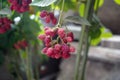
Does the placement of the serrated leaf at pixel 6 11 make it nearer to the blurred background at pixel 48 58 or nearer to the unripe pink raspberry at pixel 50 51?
the blurred background at pixel 48 58

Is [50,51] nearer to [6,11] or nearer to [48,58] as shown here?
[6,11]

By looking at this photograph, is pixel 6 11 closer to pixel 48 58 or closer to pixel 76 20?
pixel 76 20

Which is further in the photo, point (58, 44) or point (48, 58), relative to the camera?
point (48, 58)

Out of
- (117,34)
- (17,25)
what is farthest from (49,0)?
(117,34)

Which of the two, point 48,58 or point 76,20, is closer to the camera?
point 76,20

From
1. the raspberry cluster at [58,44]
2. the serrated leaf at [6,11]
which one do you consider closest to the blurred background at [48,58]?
the serrated leaf at [6,11]

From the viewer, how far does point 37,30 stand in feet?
2.85

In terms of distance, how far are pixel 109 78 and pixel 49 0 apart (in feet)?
2.78

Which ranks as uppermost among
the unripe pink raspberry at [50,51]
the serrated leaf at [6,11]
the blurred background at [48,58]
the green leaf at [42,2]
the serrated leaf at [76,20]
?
the green leaf at [42,2]

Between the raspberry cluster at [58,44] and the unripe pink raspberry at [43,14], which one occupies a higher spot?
the unripe pink raspberry at [43,14]

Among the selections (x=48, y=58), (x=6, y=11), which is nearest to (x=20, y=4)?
(x=6, y=11)

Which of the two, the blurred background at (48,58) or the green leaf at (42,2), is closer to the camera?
the green leaf at (42,2)

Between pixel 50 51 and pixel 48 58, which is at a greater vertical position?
pixel 50 51

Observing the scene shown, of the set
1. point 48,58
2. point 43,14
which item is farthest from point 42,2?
point 48,58
